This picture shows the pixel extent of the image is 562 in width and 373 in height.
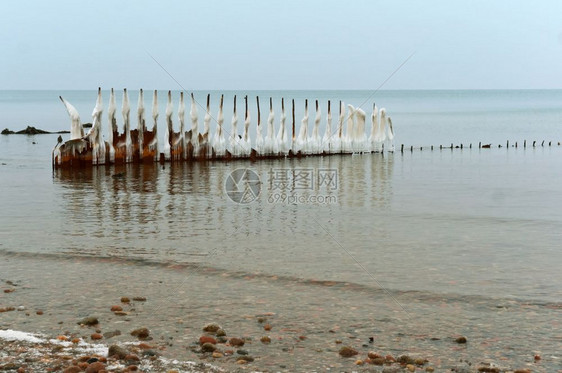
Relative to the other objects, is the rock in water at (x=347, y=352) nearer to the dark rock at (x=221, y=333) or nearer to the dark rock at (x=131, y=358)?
the dark rock at (x=221, y=333)

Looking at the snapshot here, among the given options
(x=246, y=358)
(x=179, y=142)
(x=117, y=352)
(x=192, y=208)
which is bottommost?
(x=246, y=358)

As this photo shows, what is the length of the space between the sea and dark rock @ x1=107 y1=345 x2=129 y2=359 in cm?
66

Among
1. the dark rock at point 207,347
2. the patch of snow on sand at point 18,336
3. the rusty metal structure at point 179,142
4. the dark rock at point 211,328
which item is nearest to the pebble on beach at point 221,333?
the dark rock at point 211,328

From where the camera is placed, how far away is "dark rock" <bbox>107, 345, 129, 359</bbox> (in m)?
8.12

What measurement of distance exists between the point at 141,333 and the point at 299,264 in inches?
217

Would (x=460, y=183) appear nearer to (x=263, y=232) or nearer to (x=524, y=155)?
(x=263, y=232)

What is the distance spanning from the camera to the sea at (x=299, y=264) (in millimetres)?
9258

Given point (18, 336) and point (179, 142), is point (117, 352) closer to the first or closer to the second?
point (18, 336)

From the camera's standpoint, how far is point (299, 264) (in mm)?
14164

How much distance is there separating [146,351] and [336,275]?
211 inches

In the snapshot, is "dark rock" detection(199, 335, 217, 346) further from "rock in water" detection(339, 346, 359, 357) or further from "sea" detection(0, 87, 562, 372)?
"rock in water" detection(339, 346, 359, 357)

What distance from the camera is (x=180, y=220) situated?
20.1 metres

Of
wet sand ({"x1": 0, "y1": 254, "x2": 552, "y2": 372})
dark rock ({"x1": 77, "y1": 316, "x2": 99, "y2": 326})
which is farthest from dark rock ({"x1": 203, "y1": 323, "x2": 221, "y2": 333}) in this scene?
dark rock ({"x1": 77, "y1": 316, "x2": 99, "y2": 326})

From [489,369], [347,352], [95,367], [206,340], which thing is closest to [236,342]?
[206,340]
